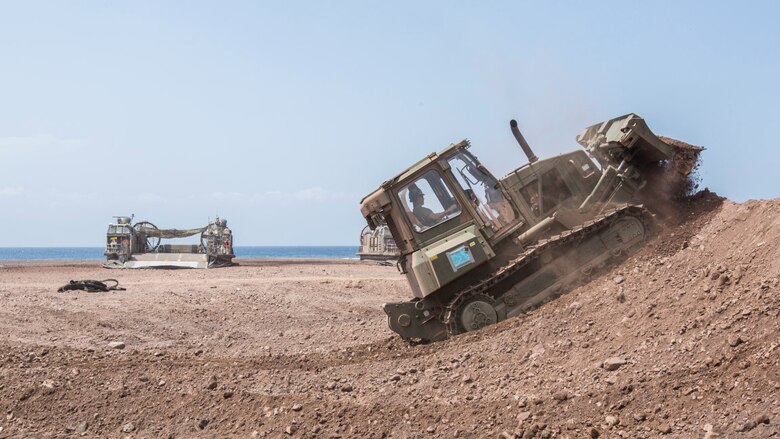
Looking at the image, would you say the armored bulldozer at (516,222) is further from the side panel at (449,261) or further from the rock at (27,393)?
the rock at (27,393)

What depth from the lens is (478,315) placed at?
1336cm

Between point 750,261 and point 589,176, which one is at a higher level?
point 589,176

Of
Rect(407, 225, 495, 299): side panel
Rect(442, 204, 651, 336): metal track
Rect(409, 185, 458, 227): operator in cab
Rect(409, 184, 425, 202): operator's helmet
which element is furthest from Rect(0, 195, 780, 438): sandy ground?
Rect(409, 184, 425, 202): operator's helmet

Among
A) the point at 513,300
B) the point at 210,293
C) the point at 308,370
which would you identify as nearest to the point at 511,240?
the point at 513,300

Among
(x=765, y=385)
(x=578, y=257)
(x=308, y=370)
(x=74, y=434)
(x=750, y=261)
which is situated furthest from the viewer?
(x=578, y=257)

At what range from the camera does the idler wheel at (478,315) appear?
43.8 ft

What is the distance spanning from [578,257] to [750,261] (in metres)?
3.66

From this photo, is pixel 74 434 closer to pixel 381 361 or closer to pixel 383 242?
pixel 381 361

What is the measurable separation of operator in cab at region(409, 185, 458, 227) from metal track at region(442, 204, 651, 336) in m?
1.35

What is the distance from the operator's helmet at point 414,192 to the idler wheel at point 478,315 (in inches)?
80.4

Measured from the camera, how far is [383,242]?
4688cm

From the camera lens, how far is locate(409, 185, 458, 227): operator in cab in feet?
46.6

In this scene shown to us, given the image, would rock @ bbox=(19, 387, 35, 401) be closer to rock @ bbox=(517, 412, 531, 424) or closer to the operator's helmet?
the operator's helmet

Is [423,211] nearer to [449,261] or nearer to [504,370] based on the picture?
[449,261]
